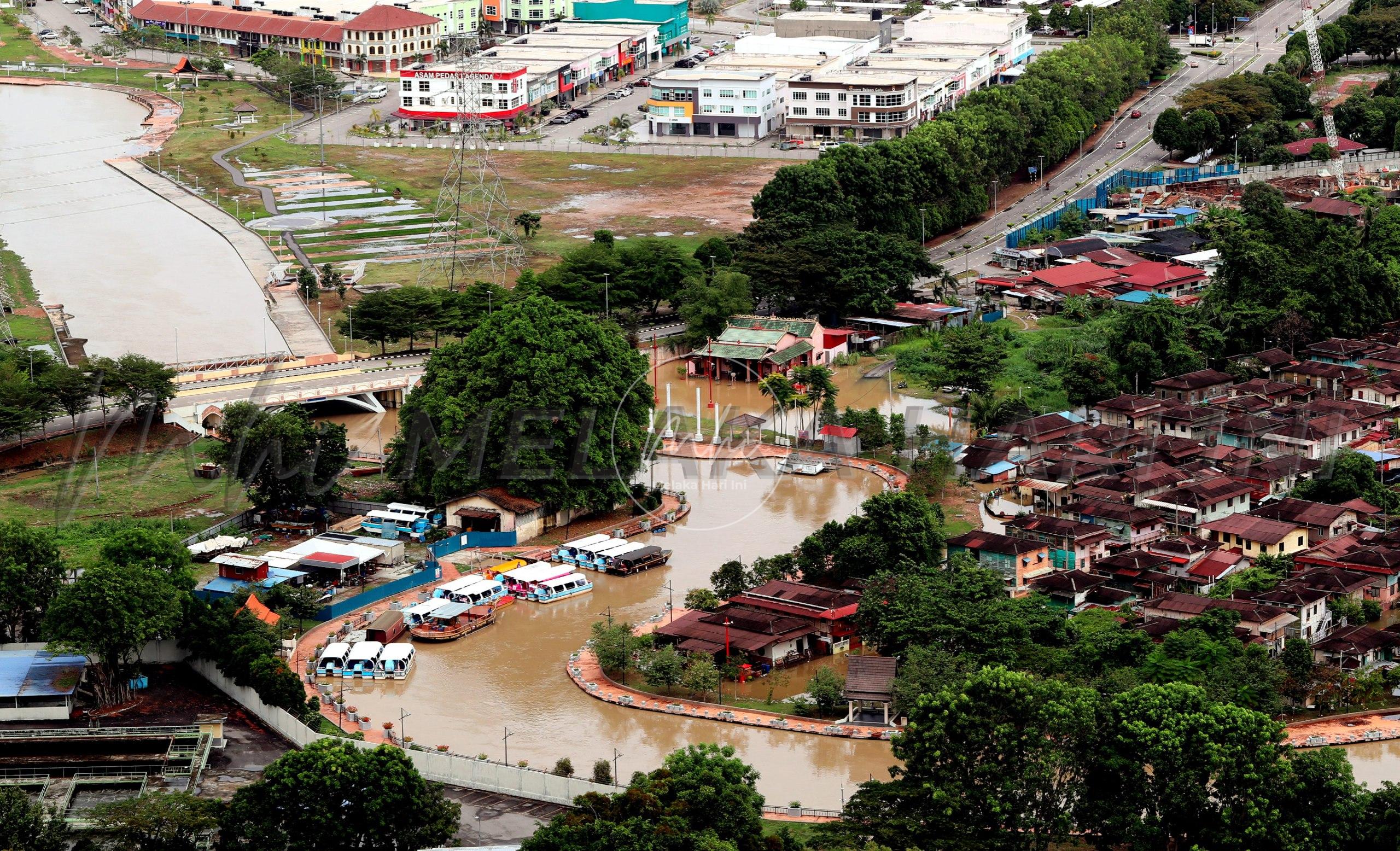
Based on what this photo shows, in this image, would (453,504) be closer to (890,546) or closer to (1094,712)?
(890,546)

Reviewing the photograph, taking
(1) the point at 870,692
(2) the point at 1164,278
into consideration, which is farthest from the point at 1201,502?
(2) the point at 1164,278

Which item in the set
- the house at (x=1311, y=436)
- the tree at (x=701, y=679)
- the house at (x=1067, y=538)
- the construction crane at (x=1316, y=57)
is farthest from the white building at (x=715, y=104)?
the tree at (x=701, y=679)

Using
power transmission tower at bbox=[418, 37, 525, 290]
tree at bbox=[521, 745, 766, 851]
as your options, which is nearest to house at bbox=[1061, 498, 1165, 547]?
tree at bbox=[521, 745, 766, 851]

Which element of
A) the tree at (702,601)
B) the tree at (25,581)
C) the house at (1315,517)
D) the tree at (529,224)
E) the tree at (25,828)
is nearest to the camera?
the tree at (25,828)

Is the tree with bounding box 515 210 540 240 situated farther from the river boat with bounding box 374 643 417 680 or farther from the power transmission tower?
the river boat with bounding box 374 643 417 680

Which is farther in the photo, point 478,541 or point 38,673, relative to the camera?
point 478,541

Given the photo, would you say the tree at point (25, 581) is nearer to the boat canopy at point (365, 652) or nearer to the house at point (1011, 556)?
the boat canopy at point (365, 652)

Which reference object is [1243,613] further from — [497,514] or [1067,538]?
[497,514]
